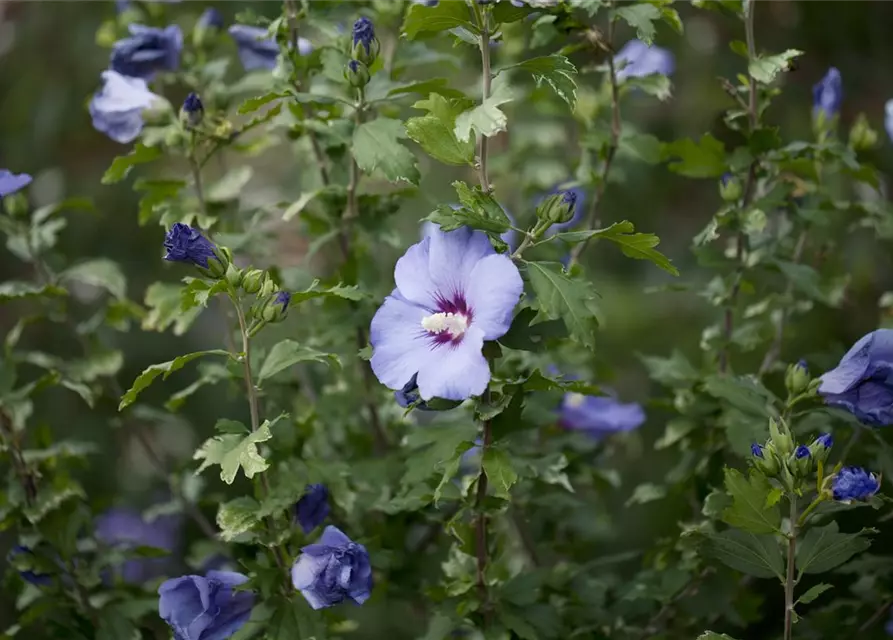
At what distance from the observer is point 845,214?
5.44 feet

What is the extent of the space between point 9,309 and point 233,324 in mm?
986

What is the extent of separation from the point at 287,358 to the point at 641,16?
431 millimetres

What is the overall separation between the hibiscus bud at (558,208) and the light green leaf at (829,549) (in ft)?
1.09

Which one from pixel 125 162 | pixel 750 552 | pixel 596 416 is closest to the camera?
pixel 750 552

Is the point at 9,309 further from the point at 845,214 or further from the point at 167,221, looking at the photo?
the point at 845,214

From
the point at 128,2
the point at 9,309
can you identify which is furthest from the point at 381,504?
the point at 9,309

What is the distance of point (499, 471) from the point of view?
835 millimetres

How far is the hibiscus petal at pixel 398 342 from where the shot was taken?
80 centimetres

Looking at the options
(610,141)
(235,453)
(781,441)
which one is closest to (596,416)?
(610,141)

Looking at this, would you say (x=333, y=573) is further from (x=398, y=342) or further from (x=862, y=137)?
(x=862, y=137)

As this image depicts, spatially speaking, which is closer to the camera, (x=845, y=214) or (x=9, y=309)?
(x=845, y=214)

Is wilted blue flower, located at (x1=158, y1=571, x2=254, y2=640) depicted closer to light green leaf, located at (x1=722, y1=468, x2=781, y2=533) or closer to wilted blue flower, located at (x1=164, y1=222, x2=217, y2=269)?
wilted blue flower, located at (x1=164, y1=222, x2=217, y2=269)

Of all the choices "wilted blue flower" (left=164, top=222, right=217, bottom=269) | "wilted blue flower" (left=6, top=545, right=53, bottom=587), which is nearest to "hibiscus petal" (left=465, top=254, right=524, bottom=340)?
"wilted blue flower" (left=164, top=222, right=217, bottom=269)

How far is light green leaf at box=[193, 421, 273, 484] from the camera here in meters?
0.80
